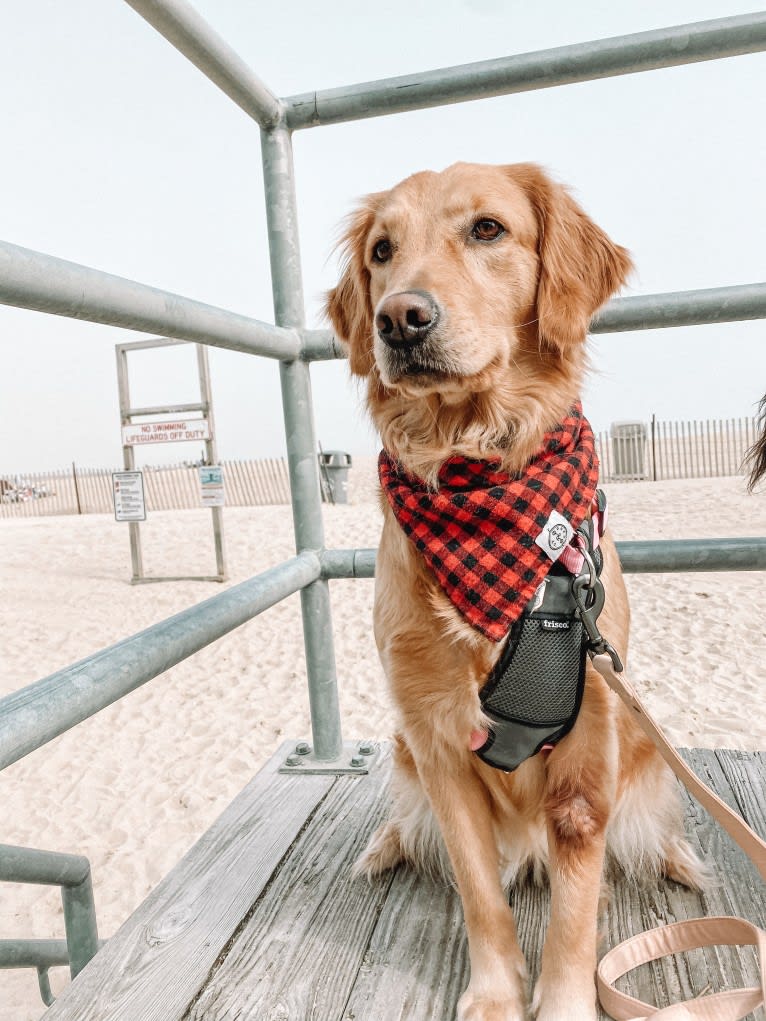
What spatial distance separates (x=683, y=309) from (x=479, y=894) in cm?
108

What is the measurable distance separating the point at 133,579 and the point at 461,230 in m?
9.37

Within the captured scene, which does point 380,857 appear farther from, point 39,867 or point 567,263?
point 567,263

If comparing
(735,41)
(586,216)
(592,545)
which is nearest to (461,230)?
(586,216)

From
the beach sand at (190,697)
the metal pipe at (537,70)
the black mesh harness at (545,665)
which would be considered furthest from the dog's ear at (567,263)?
the beach sand at (190,697)

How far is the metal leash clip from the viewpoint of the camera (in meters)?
1.10

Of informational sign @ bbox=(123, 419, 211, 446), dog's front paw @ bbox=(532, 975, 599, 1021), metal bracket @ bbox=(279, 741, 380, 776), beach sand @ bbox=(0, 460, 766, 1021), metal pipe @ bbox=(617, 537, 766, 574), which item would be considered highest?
informational sign @ bbox=(123, 419, 211, 446)

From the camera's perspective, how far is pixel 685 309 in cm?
135

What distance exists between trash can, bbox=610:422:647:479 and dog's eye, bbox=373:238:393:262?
59.8ft

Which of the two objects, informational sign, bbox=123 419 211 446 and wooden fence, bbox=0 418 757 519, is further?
wooden fence, bbox=0 418 757 519

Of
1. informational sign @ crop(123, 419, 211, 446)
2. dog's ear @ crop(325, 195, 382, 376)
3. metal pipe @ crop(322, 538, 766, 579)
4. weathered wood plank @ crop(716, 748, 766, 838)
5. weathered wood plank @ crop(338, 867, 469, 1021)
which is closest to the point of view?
weathered wood plank @ crop(338, 867, 469, 1021)

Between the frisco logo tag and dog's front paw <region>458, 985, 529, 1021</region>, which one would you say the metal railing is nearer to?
the frisco logo tag

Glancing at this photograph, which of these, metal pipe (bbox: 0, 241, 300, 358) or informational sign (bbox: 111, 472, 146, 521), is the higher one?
metal pipe (bbox: 0, 241, 300, 358)

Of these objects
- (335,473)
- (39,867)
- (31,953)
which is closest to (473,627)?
(39,867)

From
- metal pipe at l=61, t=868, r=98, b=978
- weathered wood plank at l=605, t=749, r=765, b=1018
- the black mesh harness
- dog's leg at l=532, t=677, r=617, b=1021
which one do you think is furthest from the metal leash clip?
metal pipe at l=61, t=868, r=98, b=978
